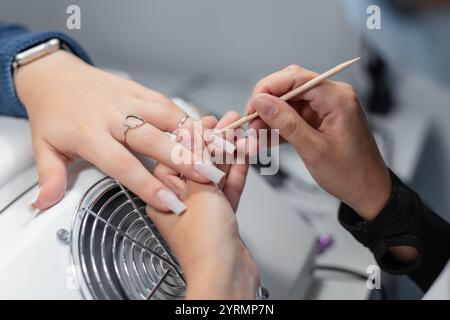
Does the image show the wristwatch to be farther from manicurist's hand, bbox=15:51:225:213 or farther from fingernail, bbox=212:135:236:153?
fingernail, bbox=212:135:236:153

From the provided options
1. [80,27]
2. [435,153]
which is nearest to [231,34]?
[80,27]

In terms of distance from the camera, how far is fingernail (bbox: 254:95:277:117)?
593 mm

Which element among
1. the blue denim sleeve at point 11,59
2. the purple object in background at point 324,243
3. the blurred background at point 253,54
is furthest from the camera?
the blurred background at point 253,54

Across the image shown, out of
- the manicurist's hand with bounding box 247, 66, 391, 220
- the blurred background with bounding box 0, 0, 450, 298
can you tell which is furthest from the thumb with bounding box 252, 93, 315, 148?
the blurred background with bounding box 0, 0, 450, 298

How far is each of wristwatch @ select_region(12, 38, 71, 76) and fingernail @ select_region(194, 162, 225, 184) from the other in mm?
308

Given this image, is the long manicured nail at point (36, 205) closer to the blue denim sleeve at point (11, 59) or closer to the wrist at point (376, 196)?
the blue denim sleeve at point (11, 59)

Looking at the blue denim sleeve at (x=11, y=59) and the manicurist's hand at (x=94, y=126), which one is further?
the blue denim sleeve at (x=11, y=59)

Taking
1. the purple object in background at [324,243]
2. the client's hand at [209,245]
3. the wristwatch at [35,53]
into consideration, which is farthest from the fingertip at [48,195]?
the purple object in background at [324,243]

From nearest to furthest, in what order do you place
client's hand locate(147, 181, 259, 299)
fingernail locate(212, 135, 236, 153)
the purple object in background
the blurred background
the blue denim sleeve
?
client's hand locate(147, 181, 259, 299) → fingernail locate(212, 135, 236, 153) → the blue denim sleeve → the purple object in background → the blurred background

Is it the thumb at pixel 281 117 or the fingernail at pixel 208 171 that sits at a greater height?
the thumb at pixel 281 117

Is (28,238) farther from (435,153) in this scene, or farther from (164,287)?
(435,153)

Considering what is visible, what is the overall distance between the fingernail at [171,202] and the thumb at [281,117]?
135 mm

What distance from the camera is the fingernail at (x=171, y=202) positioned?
0.58 meters
